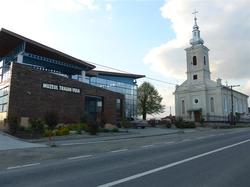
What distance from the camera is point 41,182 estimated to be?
7281mm

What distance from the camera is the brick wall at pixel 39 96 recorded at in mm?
31219

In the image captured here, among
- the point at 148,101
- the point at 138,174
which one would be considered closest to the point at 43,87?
the point at 138,174

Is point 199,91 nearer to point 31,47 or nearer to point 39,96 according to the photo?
point 31,47

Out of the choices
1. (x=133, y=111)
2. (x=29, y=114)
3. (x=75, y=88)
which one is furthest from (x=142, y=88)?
(x=29, y=114)

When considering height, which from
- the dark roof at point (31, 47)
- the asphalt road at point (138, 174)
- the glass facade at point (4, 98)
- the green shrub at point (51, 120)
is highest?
the dark roof at point (31, 47)

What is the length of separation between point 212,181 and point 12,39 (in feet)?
120

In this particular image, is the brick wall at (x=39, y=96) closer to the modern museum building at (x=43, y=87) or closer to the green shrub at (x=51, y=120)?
the modern museum building at (x=43, y=87)

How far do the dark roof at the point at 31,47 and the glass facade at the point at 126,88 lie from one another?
1735cm

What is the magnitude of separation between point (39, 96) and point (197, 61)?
53674 millimetres

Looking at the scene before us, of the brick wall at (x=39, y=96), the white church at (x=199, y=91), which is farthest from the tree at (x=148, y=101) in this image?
the brick wall at (x=39, y=96)

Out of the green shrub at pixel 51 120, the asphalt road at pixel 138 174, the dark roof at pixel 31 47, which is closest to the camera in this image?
the asphalt road at pixel 138 174

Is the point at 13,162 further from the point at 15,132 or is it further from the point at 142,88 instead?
the point at 142,88

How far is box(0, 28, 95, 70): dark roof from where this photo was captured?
3669 centimetres

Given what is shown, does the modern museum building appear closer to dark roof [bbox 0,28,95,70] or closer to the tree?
dark roof [bbox 0,28,95,70]
